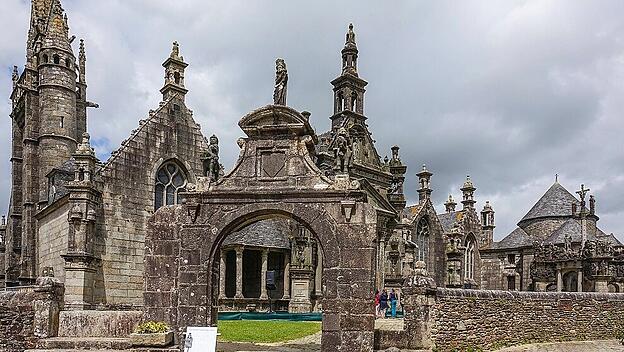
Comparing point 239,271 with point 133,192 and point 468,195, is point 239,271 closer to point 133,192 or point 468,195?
point 133,192

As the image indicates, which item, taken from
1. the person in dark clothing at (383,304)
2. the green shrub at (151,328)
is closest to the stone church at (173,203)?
the green shrub at (151,328)

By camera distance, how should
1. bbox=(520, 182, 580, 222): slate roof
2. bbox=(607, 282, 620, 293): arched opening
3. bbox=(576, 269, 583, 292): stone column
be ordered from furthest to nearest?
bbox=(520, 182, 580, 222): slate roof
bbox=(576, 269, 583, 292): stone column
bbox=(607, 282, 620, 293): arched opening

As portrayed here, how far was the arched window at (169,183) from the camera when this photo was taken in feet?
80.3

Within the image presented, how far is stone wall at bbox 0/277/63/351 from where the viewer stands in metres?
12.8

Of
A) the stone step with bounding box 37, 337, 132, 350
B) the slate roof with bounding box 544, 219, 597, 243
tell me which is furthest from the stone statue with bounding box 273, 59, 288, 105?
the slate roof with bounding box 544, 219, 597, 243

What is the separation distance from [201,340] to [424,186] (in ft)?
113

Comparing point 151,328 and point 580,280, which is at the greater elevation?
point 151,328

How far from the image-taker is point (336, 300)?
12461 millimetres

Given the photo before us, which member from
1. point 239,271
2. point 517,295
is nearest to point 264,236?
point 239,271

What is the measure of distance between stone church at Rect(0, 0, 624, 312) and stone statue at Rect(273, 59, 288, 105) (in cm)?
3

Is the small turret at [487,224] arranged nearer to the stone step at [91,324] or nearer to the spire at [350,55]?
the spire at [350,55]

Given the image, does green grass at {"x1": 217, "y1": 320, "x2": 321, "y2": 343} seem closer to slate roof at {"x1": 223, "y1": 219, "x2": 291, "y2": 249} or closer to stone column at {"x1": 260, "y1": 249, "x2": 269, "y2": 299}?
stone column at {"x1": 260, "y1": 249, "x2": 269, "y2": 299}

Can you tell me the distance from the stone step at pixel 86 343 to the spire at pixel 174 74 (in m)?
14.8

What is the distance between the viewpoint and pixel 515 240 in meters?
47.9
